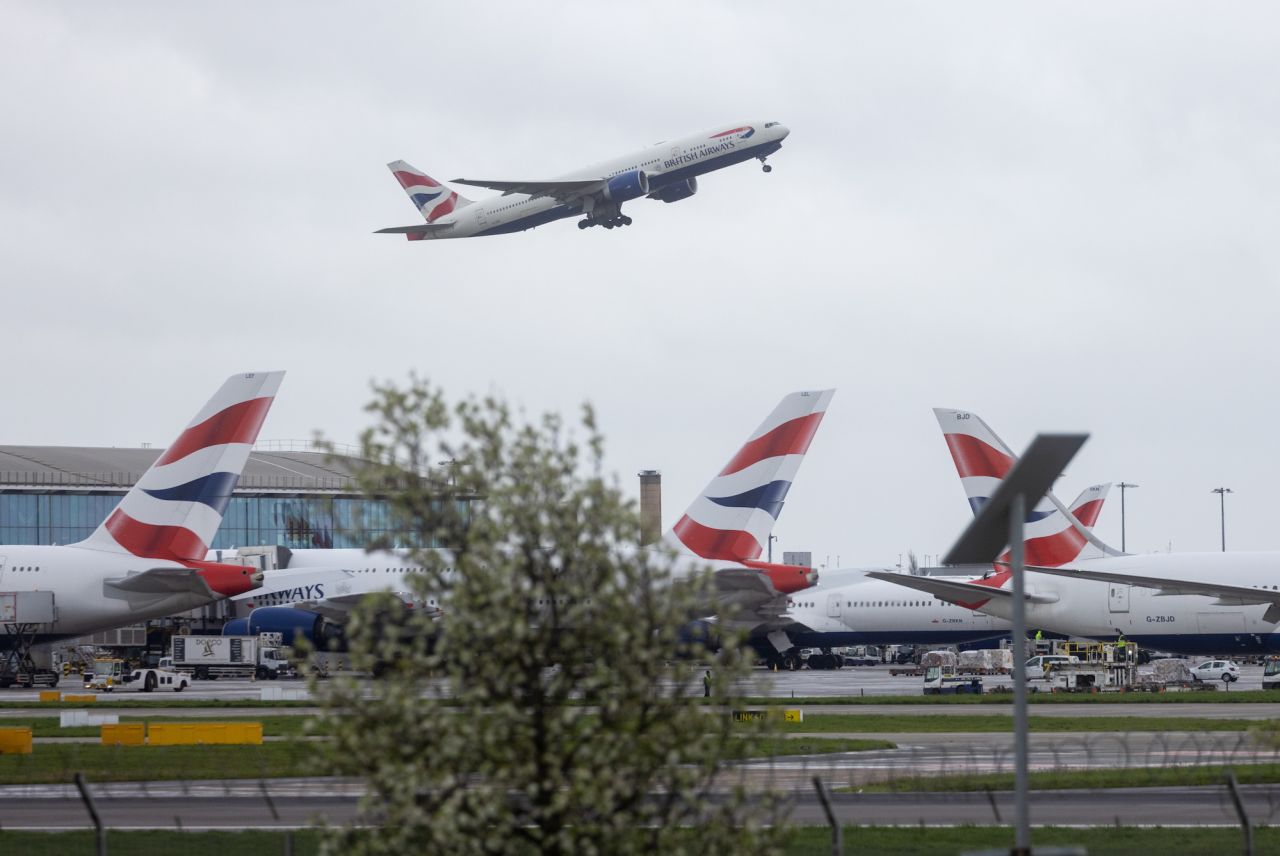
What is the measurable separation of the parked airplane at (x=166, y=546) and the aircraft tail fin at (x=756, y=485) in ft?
56.2

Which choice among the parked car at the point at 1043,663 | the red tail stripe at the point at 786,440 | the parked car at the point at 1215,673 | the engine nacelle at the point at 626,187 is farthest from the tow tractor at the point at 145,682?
the parked car at the point at 1215,673

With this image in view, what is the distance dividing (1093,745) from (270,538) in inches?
4427

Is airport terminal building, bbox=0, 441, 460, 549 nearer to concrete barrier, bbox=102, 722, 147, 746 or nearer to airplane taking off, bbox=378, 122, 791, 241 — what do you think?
airplane taking off, bbox=378, 122, 791, 241

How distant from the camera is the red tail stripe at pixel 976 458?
199 feet

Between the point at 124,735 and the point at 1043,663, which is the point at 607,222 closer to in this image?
the point at 1043,663

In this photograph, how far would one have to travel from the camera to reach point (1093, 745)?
113 ft

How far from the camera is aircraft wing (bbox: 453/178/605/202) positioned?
76.6 meters

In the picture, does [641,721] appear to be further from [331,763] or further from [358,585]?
[358,585]

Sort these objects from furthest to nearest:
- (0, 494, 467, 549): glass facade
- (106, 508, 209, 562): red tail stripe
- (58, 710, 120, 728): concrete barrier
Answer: (0, 494, 467, 549): glass facade, (106, 508, 209, 562): red tail stripe, (58, 710, 120, 728): concrete barrier

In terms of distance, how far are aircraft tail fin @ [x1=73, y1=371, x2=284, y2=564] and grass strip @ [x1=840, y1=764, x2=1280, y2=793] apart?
30383 millimetres

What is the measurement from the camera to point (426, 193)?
9481 centimetres

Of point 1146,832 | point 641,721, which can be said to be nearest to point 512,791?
point 641,721

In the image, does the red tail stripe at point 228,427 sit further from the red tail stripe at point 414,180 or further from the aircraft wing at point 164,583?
the red tail stripe at point 414,180

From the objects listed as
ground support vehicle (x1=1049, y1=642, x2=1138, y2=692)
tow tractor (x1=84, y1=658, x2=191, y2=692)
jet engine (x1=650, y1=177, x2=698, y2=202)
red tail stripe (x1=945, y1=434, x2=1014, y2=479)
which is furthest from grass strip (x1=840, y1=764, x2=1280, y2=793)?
jet engine (x1=650, y1=177, x2=698, y2=202)
